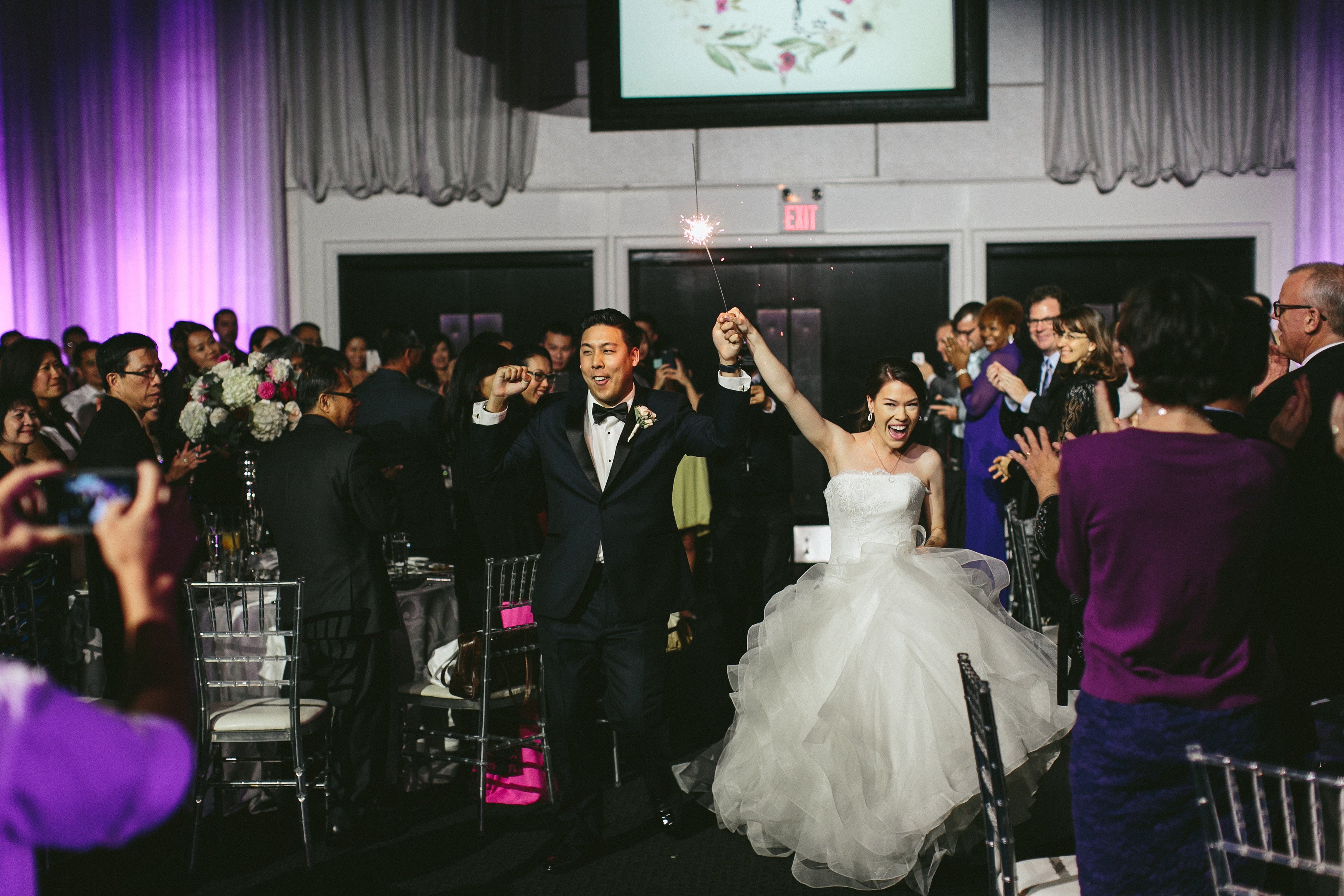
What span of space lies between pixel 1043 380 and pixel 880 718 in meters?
2.32

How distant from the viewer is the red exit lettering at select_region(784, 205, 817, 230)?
305 inches

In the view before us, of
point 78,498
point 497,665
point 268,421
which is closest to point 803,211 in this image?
point 268,421

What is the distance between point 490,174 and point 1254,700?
23.1ft

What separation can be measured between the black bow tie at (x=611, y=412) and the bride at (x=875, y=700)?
1.41 ft

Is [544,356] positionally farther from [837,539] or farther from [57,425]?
[57,425]

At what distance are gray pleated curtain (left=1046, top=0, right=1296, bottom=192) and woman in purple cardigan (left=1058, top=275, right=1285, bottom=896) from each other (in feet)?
21.2

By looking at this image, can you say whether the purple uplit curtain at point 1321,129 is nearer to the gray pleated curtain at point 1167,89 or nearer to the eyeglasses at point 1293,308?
the gray pleated curtain at point 1167,89

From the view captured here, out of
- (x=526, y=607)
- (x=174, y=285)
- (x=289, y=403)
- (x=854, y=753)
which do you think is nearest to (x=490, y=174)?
(x=174, y=285)

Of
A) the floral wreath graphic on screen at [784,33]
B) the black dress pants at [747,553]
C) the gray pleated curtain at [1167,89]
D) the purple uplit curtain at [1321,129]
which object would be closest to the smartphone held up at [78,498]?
the black dress pants at [747,553]

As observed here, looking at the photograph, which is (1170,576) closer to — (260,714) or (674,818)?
(674,818)

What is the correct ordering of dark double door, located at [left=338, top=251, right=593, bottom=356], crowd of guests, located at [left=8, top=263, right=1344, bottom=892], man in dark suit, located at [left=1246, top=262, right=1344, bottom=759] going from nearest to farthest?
crowd of guests, located at [left=8, top=263, right=1344, bottom=892]
man in dark suit, located at [left=1246, top=262, right=1344, bottom=759]
dark double door, located at [left=338, top=251, right=593, bottom=356]

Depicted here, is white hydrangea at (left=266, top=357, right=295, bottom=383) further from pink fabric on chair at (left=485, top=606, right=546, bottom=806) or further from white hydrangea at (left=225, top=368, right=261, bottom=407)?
pink fabric on chair at (left=485, top=606, right=546, bottom=806)

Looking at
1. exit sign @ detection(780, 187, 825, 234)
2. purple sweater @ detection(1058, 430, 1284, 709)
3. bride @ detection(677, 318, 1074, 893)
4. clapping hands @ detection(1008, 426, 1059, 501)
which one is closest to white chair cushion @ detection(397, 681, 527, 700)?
bride @ detection(677, 318, 1074, 893)

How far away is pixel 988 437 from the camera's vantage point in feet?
16.2
